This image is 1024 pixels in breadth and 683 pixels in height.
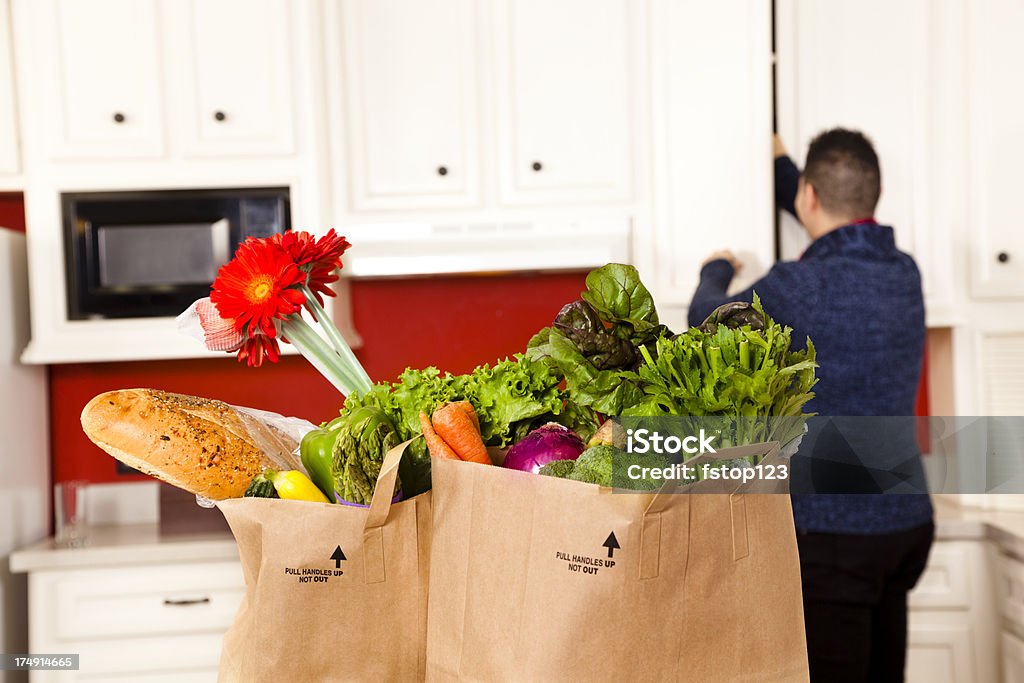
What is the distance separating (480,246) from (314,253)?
5.15 ft

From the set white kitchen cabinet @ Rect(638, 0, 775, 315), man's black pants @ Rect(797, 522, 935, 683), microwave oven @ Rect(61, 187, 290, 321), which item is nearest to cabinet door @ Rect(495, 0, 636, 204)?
white kitchen cabinet @ Rect(638, 0, 775, 315)

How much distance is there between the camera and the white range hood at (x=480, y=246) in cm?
228

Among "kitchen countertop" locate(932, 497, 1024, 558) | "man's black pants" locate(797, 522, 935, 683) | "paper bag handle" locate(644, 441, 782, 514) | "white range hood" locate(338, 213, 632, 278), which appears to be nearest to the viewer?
"paper bag handle" locate(644, 441, 782, 514)

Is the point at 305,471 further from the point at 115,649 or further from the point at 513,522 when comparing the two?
the point at 115,649

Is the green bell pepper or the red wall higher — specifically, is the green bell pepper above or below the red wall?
below

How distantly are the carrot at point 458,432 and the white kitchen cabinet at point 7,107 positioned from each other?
2.08 metres

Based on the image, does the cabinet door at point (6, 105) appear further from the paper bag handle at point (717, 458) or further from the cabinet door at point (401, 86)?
the paper bag handle at point (717, 458)

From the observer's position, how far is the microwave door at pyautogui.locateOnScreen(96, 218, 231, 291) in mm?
2242

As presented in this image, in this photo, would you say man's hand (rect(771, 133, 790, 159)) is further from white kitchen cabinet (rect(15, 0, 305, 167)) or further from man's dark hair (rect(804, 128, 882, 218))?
white kitchen cabinet (rect(15, 0, 305, 167))

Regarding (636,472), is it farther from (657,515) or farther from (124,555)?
(124,555)

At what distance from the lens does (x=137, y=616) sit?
2.13 meters

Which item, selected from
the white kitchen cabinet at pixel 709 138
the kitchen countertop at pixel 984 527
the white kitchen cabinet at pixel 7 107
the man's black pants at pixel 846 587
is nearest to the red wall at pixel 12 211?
the white kitchen cabinet at pixel 7 107

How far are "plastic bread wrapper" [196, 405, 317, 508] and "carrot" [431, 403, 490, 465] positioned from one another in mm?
160

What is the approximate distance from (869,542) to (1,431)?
7.08 feet
